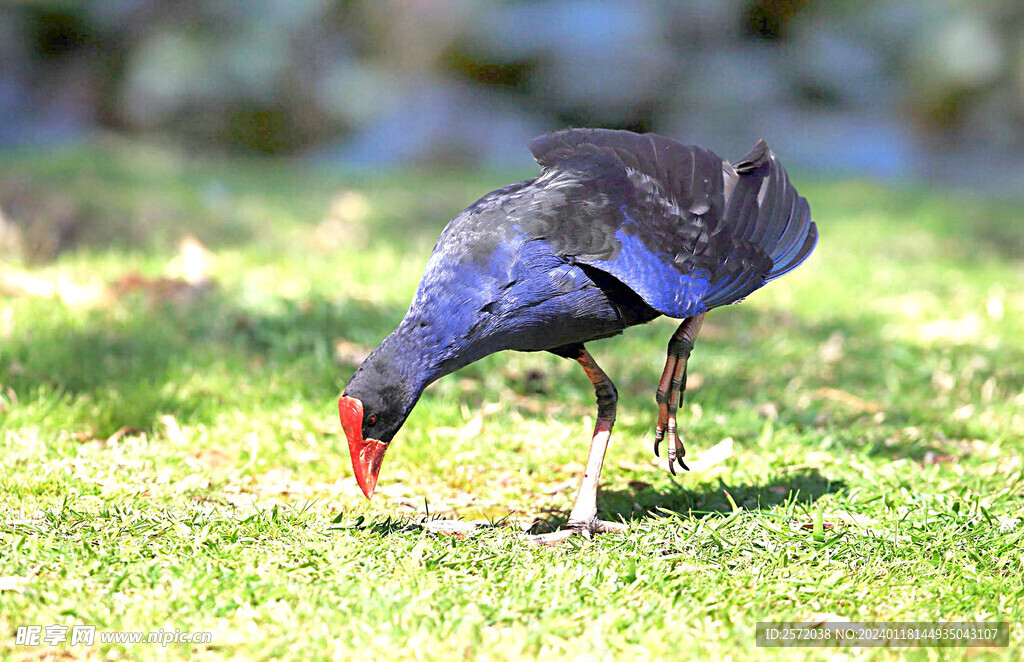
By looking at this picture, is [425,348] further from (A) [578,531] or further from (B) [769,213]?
(B) [769,213]

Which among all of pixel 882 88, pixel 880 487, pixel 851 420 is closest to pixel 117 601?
pixel 880 487

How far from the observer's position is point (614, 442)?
444 centimetres

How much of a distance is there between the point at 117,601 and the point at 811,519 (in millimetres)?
2007

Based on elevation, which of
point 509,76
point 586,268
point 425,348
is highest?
point 509,76

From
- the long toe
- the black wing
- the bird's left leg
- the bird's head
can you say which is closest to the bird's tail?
the black wing

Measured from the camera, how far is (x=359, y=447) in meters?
3.37

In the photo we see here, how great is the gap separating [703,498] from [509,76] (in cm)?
1020

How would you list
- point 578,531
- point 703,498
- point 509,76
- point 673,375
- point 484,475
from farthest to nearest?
point 509,76 < point 484,475 < point 703,498 < point 673,375 < point 578,531

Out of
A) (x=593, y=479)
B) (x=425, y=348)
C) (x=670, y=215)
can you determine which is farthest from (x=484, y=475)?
(x=670, y=215)

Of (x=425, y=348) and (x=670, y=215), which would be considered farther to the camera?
(x=670, y=215)

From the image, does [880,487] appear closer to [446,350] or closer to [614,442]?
[614,442]

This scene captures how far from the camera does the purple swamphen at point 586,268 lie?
129 inches

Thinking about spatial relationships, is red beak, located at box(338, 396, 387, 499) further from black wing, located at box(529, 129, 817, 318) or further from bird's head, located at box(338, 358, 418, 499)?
black wing, located at box(529, 129, 817, 318)

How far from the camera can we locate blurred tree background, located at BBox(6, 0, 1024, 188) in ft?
41.6
